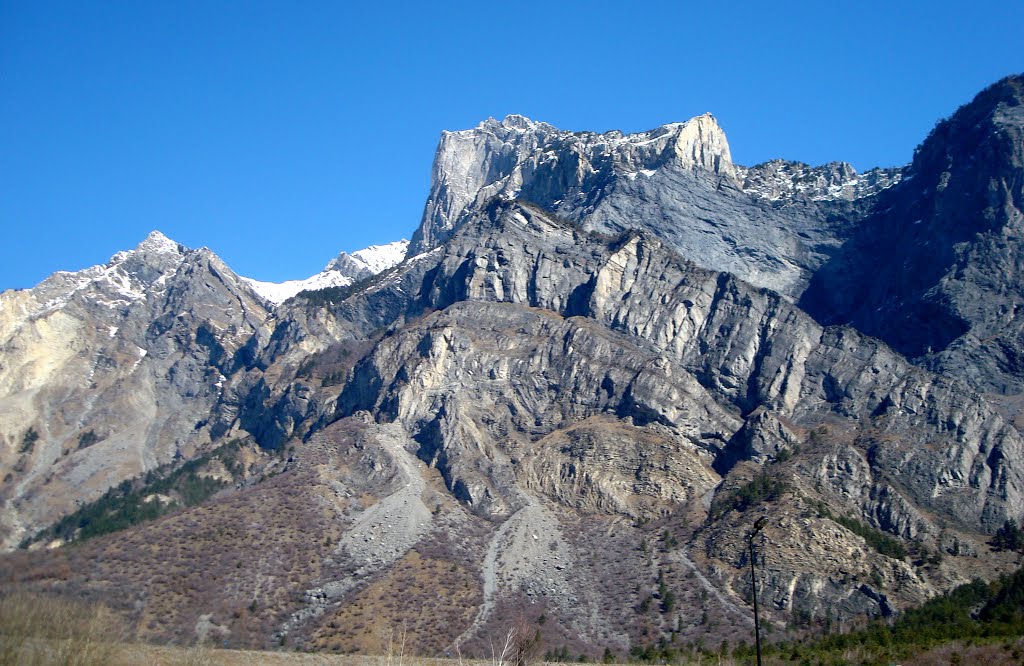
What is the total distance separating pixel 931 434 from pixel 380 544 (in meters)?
91.2

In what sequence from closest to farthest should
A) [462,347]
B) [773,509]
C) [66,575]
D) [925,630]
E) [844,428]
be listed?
[925,630], [66,575], [773,509], [844,428], [462,347]

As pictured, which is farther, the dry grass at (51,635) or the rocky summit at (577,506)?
the rocky summit at (577,506)

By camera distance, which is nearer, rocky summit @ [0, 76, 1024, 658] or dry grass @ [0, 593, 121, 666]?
dry grass @ [0, 593, 121, 666]

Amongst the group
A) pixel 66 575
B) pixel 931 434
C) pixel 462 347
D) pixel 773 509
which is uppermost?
pixel 462 347

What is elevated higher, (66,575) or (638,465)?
(638,465)

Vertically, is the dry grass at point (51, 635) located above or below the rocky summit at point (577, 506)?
below

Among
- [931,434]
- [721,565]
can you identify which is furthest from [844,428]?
[721,565]

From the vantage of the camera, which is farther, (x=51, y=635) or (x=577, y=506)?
(x=577, y=506)

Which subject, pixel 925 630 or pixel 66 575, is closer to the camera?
pixel 925 630

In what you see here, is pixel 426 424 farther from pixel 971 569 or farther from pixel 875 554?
pixel 971 569

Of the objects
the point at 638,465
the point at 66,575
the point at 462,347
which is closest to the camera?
the point at 66,575

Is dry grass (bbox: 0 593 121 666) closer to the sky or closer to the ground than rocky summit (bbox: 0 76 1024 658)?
closer to the ground

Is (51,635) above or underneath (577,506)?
underneath

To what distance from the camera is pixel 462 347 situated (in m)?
193
